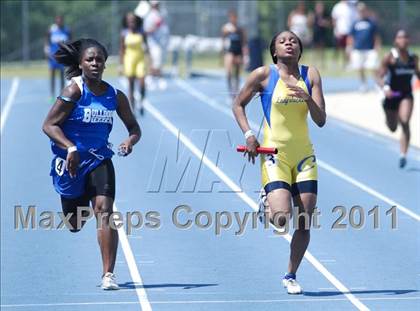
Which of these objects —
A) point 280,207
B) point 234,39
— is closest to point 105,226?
point 280,207

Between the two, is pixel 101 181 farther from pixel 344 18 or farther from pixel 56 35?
pixel 344 18

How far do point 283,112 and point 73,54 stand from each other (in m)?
1.72

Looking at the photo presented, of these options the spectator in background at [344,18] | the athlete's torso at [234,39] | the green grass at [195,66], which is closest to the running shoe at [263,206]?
the athlete's torso at [234,39]

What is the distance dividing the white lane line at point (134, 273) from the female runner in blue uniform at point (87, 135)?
1.29 feet

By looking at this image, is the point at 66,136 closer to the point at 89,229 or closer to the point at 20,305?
the point at 20,305

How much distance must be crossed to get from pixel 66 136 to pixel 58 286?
162cm

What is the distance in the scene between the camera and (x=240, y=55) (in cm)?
3152

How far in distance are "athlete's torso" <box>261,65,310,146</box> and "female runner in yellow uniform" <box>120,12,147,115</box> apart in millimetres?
15791

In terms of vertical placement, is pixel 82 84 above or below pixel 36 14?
above

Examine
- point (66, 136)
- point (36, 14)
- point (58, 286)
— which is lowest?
point (36, 14)

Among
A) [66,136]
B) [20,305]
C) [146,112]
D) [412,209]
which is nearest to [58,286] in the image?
[20,305]

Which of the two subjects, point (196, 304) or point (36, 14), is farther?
point (36, 14)

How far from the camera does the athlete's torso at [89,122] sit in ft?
34.5

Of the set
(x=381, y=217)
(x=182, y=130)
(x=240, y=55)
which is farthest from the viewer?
(x=240, y=55)
